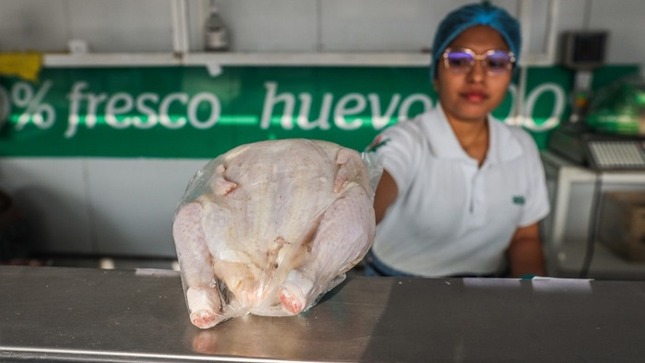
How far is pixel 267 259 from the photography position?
0.58 metres

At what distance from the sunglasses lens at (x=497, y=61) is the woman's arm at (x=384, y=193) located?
0.40 meters

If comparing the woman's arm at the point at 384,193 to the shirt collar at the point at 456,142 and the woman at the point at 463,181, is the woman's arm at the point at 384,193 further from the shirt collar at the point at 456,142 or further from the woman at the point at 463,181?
the shirt collar at the point at 456,142

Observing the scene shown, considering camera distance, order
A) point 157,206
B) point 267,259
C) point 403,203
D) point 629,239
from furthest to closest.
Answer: point 157,206, point 629,239, point 403,203, point 267,259

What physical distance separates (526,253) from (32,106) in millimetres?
3032

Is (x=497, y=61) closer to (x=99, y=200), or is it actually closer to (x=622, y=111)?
(x=622, y=111)

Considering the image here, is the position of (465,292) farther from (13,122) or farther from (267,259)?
(13,122)

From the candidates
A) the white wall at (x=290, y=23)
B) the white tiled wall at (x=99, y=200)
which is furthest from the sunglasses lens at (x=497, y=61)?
A: the white tiled wall at (x=99, y=200)

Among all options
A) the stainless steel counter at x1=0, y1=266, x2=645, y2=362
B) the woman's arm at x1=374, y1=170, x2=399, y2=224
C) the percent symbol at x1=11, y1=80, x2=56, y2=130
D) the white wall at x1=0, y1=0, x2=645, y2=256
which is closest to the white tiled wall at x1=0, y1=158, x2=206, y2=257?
the white wall at x1=0, y1=0, x2=645, y2=256

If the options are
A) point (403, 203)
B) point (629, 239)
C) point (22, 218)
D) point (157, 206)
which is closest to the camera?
point (403, 203)

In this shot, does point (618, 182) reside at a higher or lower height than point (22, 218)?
higher

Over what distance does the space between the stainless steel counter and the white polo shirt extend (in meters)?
0.75

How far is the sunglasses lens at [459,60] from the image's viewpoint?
1.40 meters

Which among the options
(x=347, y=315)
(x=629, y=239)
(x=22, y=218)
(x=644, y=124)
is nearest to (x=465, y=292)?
(x=347, y=315)

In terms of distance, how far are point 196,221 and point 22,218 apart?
9.94 ft
